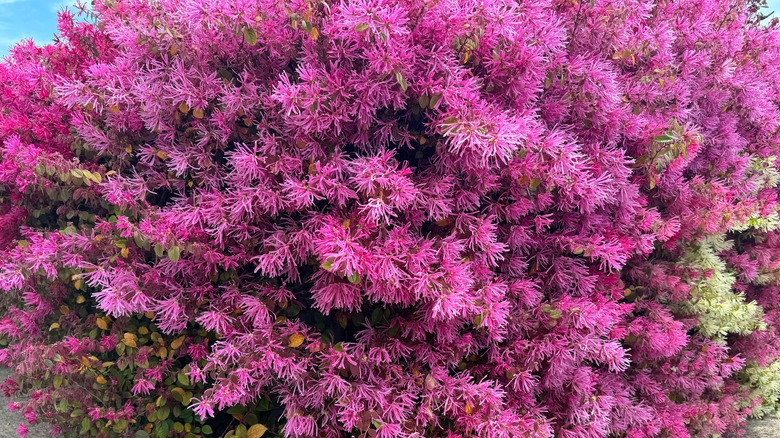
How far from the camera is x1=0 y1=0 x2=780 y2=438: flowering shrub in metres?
2.28

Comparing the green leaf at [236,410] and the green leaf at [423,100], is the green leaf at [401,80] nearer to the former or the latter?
the green leaf at [423,100]

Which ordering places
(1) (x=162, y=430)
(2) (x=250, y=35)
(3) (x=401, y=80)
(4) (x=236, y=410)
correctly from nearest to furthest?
1. (3) (x=401, y=80)
2. (2) (x=250, y=35)
3. (4) (x=236, y=410)
4. (1) (x=162, y=430)

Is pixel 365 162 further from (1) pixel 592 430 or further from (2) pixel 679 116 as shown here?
(2) pixel 679 116

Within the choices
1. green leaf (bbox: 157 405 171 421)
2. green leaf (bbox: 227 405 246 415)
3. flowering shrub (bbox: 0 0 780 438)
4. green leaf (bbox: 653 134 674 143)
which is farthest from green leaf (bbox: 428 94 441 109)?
green leaf (bbox: 157 405 171 421)

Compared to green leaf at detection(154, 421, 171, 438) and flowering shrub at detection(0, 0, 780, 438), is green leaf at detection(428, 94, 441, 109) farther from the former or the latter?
green leaf at detection(154, 421, 171, 438)

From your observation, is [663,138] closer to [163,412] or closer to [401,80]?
[401,80]

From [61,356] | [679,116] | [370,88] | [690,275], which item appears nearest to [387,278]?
[370,88]

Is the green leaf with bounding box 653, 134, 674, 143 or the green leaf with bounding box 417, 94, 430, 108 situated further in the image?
the green leaf with bounding box 653, 134, 674, 143

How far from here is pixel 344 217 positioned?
2.34 metres

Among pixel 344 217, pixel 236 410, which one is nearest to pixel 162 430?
pixel 236 410

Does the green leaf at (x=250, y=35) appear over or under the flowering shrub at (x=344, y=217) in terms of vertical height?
over

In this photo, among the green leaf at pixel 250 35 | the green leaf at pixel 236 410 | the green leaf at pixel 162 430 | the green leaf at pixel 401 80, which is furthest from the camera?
the green leaf at pixel 162 430

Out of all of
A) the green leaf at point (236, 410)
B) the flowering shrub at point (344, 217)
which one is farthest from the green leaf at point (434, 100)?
the green leaf at point (236, 410)

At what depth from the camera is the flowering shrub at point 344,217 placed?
2.28m
